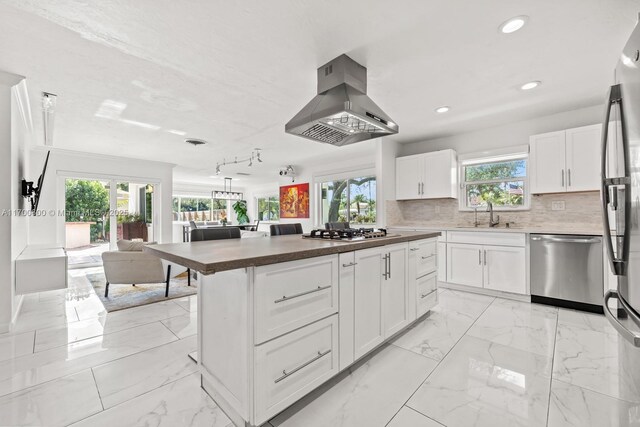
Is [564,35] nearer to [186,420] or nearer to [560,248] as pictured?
[560,248]

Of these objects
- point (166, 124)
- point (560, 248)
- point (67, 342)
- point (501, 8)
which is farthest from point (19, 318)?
point (560, 248)

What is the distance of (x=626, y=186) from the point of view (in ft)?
3.49

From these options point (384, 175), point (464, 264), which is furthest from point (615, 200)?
point (384, 175)

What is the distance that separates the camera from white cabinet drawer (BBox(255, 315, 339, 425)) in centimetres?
134

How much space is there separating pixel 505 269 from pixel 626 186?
112 inches

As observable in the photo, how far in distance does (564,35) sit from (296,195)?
6510mm

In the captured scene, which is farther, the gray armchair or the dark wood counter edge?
the gray armchair

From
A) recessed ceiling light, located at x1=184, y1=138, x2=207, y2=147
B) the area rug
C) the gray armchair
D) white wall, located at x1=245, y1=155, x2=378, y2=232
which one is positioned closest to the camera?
the area rug

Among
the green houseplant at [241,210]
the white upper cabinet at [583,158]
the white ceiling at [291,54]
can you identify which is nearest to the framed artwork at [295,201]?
the green houseplant at [241,210]

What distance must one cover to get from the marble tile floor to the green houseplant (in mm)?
7549

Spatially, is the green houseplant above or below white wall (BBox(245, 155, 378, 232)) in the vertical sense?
below

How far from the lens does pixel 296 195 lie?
7973 mm

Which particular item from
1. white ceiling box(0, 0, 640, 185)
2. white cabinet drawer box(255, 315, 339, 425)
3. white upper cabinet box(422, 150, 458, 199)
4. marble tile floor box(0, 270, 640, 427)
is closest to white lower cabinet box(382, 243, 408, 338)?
marble tile floor box(0, 270, 640, 427)

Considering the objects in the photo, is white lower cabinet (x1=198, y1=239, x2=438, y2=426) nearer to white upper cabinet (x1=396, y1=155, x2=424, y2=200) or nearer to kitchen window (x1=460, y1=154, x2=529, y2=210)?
white upper cabinet (x1=396, y1=155, x2=424, y2=200)
